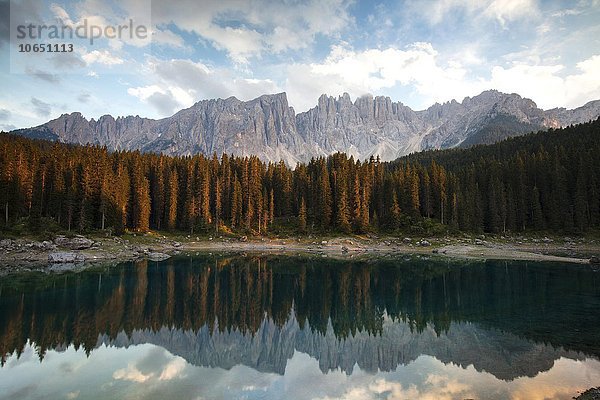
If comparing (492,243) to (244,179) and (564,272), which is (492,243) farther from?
(244,179)

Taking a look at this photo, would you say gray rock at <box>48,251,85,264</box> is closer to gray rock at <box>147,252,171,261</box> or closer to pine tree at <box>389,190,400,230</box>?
gray rock at <box>147,252,171,261</box>

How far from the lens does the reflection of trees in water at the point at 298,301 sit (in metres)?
24.7

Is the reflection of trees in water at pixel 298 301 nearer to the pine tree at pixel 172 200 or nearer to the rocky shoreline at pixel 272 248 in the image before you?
the rocky shoreline at pixel 272 248

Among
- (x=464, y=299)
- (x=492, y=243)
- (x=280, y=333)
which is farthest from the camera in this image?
(x=492, y=243)

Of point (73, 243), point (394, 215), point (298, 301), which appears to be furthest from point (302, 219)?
point (298, 301)

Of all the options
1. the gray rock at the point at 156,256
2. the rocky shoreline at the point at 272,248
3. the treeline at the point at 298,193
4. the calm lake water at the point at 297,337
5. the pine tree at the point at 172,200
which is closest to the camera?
the calm lake water at the point at 297,337

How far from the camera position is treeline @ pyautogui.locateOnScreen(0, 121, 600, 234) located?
76.1 metres

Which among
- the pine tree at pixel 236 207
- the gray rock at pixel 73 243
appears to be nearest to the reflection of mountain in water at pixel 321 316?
the gray rock at pixel 73 243

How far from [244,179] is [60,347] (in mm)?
82608

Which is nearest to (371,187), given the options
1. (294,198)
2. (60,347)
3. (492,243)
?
(294,198)

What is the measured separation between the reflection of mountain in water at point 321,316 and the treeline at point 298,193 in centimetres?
3937

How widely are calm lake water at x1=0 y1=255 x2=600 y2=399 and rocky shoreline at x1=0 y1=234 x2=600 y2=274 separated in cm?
1476

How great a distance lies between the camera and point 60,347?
20812 mm

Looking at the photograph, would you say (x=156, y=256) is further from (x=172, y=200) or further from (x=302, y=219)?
(x=302, y=219)
